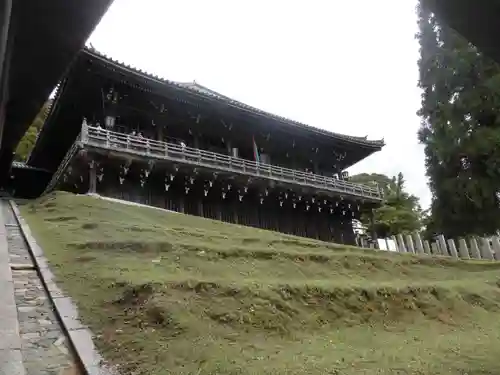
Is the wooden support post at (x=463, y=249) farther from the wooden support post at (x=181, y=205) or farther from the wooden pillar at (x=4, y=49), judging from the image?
the wooden pillar at (x=4, y=49)

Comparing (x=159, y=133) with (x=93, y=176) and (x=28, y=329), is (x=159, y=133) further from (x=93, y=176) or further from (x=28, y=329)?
(x=28, y=329)

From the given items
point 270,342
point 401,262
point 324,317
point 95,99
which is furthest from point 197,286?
point 95,99

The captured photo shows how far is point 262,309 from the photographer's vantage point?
6.27 meters

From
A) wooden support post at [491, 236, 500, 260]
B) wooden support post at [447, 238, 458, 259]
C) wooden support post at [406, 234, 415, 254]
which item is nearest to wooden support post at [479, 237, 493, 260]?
wooden support post at [491, 236, 500, 260]

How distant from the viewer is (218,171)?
2153 centimetres

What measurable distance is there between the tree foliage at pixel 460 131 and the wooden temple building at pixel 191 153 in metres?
7.39

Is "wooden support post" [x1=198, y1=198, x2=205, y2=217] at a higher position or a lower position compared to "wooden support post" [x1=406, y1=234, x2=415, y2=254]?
higher

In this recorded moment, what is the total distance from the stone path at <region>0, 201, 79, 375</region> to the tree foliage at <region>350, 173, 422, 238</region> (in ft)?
89.9

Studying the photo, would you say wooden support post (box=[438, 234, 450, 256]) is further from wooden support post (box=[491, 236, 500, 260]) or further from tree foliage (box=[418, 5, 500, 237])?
wooden support post (box=[491, 236, 500, 260])

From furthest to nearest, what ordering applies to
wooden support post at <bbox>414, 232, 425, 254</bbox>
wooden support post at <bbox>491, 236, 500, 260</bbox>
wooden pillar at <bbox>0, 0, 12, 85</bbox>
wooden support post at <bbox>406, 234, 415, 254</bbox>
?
wooden support post at <bbox>406, 234, 415, 254</bbox>
wooden support post at <bbox>414, 232, 425, 254</bbox>
wooden support post at <bbox>491, 236, 500, 260</bbox>
wooden pillar at <bbox>0, 0, 12, 85</bbox>

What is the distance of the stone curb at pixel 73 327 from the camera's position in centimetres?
415

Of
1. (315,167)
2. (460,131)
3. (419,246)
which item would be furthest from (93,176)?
(460,131)

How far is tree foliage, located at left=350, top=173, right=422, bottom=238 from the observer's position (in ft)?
112

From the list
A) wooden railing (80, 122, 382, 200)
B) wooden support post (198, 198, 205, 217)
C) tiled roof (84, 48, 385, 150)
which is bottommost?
wooden support post (198, 198, 205, 217)
